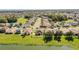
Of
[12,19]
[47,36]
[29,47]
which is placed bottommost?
[29,47]

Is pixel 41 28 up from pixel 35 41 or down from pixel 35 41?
up

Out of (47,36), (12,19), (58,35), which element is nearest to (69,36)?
(58,35)

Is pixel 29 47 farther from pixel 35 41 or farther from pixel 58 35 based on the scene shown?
pixel 58 35

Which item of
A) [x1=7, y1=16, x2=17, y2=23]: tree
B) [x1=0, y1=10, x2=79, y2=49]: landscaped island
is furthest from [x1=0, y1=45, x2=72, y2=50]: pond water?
[x1=7, y1=16, x2=17, y2=23]: tree

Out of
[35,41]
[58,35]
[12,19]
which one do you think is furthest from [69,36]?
[12,19]

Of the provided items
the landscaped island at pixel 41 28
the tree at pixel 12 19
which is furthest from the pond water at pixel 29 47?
the tree at pixel 12 19

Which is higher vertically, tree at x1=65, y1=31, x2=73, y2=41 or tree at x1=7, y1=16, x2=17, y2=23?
tree at x1=7, y1=16, x2=17, y2=23

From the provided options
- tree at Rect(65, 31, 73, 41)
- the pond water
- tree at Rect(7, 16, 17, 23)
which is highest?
tree at Rect(7, 16, 17, 23)

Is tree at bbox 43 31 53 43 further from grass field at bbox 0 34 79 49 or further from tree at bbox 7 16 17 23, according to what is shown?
tree at bbox 7 16 17 23
